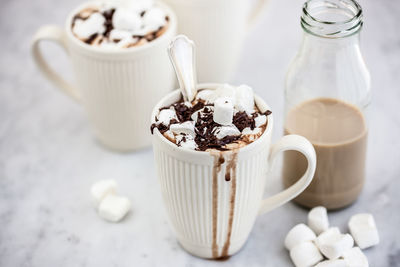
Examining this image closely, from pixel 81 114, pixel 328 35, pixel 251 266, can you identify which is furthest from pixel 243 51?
pixel 251 266

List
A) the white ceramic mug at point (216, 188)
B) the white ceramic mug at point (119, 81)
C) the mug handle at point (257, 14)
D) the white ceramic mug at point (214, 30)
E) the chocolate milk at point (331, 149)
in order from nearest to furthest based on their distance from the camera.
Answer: the white ceramic mug at point (216, 188), the chocolate milk at point (331, 149), the white ceramic mug at point (119, 81), the white ceramic mug at point (214, 30), the mug handle at point (257, 14)

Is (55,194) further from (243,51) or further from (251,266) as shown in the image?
(243,51)

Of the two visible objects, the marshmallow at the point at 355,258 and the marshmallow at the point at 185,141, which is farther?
the marshmallow at the point at 355,258

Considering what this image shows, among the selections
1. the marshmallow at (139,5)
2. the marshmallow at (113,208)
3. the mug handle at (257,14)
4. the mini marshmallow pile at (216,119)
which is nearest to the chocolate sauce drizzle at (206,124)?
the mini marshmallow pile at (216,119)

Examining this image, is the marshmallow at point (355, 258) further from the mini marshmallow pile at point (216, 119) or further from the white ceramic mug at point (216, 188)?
the mini marshmallow pile at point (216, 119)

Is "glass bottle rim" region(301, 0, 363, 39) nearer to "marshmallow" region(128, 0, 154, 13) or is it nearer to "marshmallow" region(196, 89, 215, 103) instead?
"marshmallow" region(196, 89, 215, 103)

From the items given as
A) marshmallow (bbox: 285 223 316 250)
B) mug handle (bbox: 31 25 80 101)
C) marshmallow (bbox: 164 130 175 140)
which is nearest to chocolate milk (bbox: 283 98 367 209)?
marshmallow (bbox: 285 223 316 250)

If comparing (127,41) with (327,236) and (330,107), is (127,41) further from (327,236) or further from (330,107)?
(327,236)
